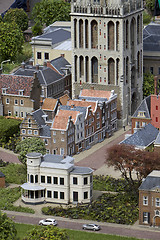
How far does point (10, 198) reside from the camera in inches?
7175

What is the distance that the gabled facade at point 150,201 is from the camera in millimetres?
168750

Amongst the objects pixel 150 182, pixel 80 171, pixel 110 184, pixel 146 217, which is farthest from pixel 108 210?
pixel 110 184

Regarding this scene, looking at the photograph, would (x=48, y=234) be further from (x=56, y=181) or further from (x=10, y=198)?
(x=10, y=198)

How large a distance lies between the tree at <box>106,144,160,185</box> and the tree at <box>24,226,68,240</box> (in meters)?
26.0

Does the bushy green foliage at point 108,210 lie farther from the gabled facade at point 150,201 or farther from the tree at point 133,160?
the tree at point 133,160

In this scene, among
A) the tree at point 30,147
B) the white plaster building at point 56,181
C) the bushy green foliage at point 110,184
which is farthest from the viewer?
the tree at point 30,147

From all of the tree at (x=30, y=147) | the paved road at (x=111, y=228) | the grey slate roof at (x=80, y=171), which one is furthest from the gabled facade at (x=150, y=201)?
the tree at (x=30, y=147)

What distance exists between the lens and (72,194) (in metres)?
179

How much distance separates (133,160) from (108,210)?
1043 centimetres

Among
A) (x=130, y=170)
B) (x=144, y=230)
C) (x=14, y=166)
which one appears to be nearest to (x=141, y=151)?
(x=130, y=170)

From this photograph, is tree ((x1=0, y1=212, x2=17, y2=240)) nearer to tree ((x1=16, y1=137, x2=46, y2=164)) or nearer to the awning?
the awning

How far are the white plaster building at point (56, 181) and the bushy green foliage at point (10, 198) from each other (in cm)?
224

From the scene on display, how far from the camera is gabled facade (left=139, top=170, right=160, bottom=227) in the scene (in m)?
169

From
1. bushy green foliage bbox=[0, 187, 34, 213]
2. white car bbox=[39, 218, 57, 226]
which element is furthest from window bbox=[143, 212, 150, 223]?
bushy green foliage bbox=[0, 187, 34, 213]
